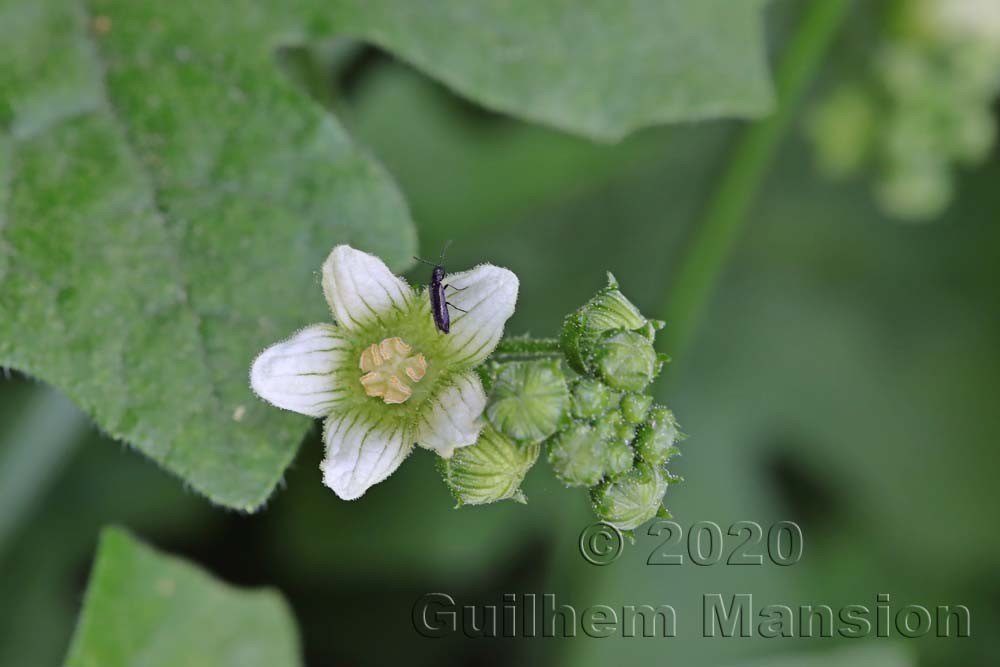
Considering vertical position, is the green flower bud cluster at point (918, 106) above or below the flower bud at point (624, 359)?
below

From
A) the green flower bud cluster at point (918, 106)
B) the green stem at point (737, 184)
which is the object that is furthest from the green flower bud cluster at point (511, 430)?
the green flower bud cluster at point (918, 106)

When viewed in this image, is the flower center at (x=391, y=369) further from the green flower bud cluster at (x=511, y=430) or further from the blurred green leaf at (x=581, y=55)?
the blurred green leaf at (x=581, y=55)

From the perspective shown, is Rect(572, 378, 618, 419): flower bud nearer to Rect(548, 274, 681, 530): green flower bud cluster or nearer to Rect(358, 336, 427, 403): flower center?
Rect(548, 274, 681, 530): green flower bud cluster

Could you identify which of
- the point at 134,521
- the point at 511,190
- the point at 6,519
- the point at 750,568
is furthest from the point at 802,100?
the point at 6,519

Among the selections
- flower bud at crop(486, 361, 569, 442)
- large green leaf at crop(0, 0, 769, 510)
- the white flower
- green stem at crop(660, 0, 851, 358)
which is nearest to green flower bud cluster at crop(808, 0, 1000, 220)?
green stem at crop(660, 0, 851, 358)

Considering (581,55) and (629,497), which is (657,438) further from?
(581,55)
